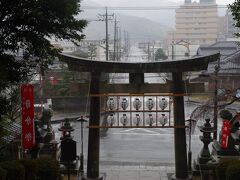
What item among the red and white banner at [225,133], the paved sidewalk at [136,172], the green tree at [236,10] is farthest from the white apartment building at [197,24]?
the green tree at [236,10]

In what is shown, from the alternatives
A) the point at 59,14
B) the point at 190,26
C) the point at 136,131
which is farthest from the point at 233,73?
the point at 190,26

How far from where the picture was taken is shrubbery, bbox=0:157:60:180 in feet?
33.5

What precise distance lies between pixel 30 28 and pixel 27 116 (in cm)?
424

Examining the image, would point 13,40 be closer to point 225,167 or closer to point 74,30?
point 74,30

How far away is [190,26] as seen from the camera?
126 meters

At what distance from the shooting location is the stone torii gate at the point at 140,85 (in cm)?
1567

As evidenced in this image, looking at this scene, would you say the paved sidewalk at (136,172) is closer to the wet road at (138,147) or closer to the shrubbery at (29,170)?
the wet road at (138,147)

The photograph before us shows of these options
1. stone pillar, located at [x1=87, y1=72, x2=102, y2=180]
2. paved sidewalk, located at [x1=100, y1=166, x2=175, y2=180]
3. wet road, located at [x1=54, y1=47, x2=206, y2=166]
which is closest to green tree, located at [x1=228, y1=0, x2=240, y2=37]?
stone pillar, located at [x1=87, y1=72, x2=102, y2=180]

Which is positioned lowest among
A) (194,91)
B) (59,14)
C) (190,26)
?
(194,91)

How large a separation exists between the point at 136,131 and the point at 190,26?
329 feet

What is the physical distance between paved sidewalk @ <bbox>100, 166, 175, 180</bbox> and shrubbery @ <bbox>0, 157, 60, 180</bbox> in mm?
5161

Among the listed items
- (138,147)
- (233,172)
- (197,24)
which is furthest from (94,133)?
(197,24)

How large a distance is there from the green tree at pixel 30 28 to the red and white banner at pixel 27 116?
2.63 metres

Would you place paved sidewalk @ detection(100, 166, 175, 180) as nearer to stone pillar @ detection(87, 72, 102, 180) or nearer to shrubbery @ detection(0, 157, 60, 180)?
stone pillar @ detection(87, 72, 102, 180)
